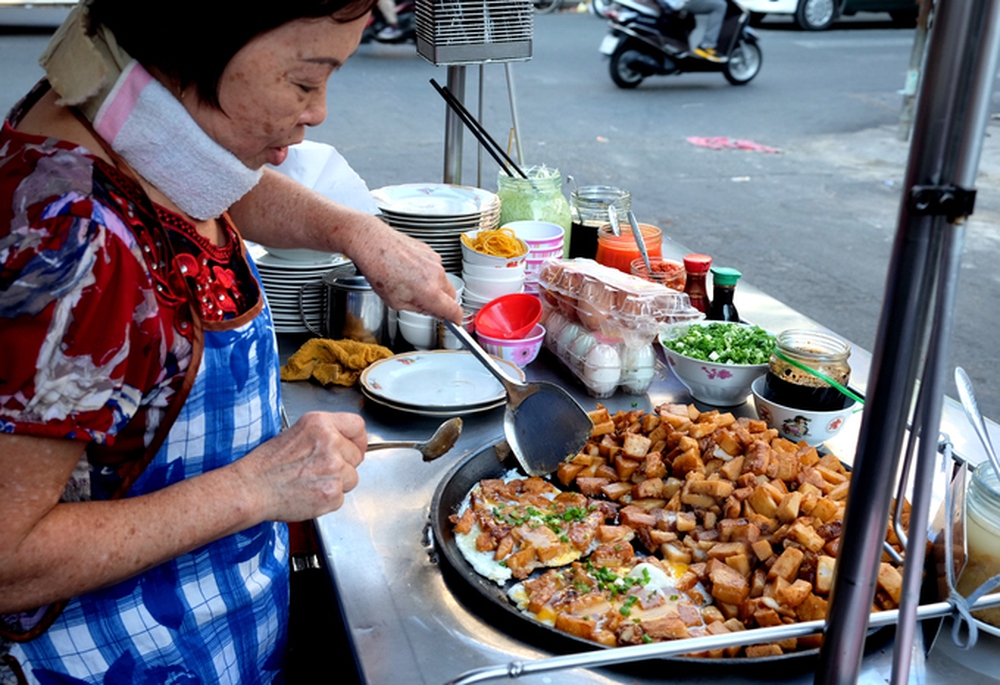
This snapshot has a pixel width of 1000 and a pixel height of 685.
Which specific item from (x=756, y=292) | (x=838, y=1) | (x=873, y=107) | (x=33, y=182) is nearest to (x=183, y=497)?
(x=33, y=182)

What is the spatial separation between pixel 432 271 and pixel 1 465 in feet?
2.63

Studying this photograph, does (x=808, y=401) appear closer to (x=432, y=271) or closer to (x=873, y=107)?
(x=432, y=271)

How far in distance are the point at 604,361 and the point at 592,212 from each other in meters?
0.78

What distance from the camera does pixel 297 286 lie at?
7.43 ft

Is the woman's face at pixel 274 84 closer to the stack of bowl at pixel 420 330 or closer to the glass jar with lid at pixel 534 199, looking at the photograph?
the stack of bowl at pixel 420 330

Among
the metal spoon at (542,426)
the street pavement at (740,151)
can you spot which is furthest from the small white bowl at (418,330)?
the street pavement at (740,151)

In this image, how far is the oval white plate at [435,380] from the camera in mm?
1934

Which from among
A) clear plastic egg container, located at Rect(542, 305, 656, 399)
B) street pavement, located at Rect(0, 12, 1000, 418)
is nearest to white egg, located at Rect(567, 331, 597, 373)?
clear plastic egg container, located at Rect(542, 305, 656, 399)

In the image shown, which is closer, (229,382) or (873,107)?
(229,382)

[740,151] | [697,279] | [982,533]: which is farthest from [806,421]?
[740,151]

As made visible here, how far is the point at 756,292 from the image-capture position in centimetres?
271

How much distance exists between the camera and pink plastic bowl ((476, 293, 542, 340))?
2133 mm

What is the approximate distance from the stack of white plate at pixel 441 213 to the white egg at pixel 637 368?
66cm

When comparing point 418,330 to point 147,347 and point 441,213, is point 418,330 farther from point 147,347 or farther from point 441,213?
point 147,347
